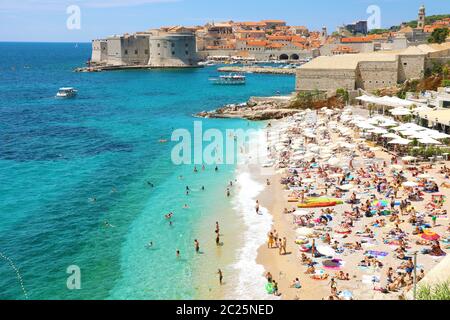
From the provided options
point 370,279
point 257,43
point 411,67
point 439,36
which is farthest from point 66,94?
point 257,43

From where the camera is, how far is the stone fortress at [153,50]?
99.4 m

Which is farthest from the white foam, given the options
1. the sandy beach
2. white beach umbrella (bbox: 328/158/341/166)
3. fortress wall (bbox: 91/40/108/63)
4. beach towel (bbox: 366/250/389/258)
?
fortress wall (bbox: 91/40/108/63)

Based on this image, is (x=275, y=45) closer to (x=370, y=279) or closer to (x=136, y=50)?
(x=136, y=50)

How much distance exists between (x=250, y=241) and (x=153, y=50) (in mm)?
89751

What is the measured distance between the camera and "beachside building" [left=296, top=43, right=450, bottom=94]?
41500 mm

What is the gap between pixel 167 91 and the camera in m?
64.1

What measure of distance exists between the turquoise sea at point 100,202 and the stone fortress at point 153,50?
53503mm

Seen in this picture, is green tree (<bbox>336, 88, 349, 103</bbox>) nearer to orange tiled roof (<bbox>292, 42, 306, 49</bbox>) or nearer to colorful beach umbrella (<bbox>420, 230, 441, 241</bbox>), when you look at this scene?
colorful beach umbrella (<bbox>420, 230, 441, 241</bbox>)

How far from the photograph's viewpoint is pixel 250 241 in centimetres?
1569

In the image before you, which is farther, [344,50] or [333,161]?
[344,50]

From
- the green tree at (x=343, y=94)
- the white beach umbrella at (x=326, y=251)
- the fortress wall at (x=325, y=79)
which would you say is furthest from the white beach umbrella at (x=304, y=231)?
the fortress wall at (x=325, y=79)

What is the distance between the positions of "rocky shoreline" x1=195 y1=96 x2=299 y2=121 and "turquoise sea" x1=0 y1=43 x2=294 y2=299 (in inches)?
71.8

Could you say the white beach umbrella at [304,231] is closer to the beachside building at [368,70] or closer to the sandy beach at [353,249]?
the sandy beach at [353,249]
